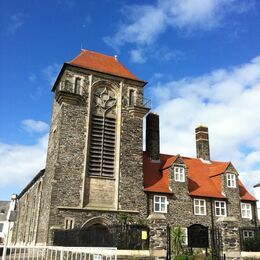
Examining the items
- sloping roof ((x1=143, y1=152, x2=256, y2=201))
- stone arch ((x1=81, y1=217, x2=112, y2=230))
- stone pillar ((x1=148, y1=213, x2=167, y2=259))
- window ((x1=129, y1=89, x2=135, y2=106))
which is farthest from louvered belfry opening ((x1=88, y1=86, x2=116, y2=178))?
stone pillar ((x1=148, y1=213, x2=167, y2=259))

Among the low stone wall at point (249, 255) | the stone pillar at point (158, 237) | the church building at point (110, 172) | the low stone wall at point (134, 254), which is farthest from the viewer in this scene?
the church building at point (110, 172)

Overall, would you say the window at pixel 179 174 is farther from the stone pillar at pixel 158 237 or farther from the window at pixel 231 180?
the stone pillar at pixel 158 237

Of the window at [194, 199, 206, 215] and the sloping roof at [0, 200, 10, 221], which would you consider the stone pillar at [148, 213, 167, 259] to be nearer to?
the window at [194, 199, 206, 215]

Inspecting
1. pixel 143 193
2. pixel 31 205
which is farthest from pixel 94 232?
pixel 31 205

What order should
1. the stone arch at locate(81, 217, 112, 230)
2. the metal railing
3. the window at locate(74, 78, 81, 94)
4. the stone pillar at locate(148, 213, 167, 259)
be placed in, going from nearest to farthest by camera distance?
the metal railing
the stone pillar at locate(148, 213, 167, 259)
the stone arch at locate(81, 217, 112, 230)
the window at locate(74, 78, 81, 94)

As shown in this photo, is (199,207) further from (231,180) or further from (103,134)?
(103,134)

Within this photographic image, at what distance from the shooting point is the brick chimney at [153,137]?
3122 cm

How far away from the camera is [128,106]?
94.0 feet

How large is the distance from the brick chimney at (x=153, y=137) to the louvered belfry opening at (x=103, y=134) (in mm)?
4801

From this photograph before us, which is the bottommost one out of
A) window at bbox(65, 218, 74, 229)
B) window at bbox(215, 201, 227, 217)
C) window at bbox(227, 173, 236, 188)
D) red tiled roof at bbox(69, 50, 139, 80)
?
window at bbox(65, 218, 74, 229)

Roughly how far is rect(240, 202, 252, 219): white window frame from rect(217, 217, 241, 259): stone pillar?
1248 cm

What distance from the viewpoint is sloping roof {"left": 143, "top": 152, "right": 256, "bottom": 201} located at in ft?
92.5

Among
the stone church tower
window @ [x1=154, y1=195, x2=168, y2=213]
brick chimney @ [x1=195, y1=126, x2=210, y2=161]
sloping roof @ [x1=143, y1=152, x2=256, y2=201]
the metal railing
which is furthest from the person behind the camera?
brick chimney @ [x1=195, y1=126, x2=210, y2=161]

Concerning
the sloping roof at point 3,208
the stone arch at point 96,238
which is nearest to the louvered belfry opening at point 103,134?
the stone arch at point 96,238
